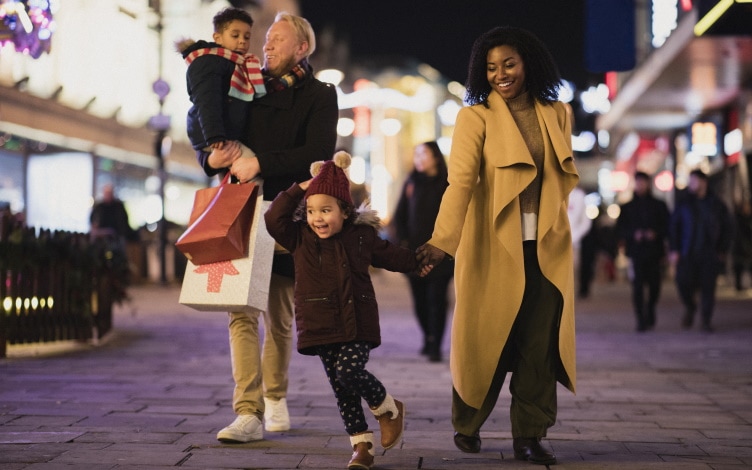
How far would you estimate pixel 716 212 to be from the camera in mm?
12672

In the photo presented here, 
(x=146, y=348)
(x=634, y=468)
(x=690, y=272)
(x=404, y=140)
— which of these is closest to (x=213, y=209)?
(x=634, y=468)

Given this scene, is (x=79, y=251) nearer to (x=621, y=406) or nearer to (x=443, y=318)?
(x=443, y=318)

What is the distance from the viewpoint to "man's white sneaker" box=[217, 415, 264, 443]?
5.11m

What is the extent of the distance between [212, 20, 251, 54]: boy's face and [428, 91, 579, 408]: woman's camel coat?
114cm

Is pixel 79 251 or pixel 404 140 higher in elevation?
pixel 404 140

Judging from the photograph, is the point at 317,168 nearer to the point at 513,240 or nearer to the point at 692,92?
the point at 513,240

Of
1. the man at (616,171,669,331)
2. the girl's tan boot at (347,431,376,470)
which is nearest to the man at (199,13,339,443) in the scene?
the girl's tan boot at (347,431,376,470)

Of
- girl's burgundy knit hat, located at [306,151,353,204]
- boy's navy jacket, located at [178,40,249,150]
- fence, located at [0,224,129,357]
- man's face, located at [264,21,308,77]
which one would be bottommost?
fence, located at [0,224,129,357]

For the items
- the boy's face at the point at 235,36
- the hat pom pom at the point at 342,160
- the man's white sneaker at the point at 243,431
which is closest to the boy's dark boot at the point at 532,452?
the man's white sneaker at the point at 243,431

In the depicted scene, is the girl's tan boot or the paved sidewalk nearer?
the girl's tan boot

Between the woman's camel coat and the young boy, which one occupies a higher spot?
the young boy

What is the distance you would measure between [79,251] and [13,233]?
130 centimetres

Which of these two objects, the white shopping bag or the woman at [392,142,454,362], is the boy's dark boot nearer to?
the white shopping bag

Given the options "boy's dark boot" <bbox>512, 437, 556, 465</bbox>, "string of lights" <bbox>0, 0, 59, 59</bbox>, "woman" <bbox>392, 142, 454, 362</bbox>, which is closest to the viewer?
"boy's dark boot" <bbox>512, 437, 556, 465</bbox>
